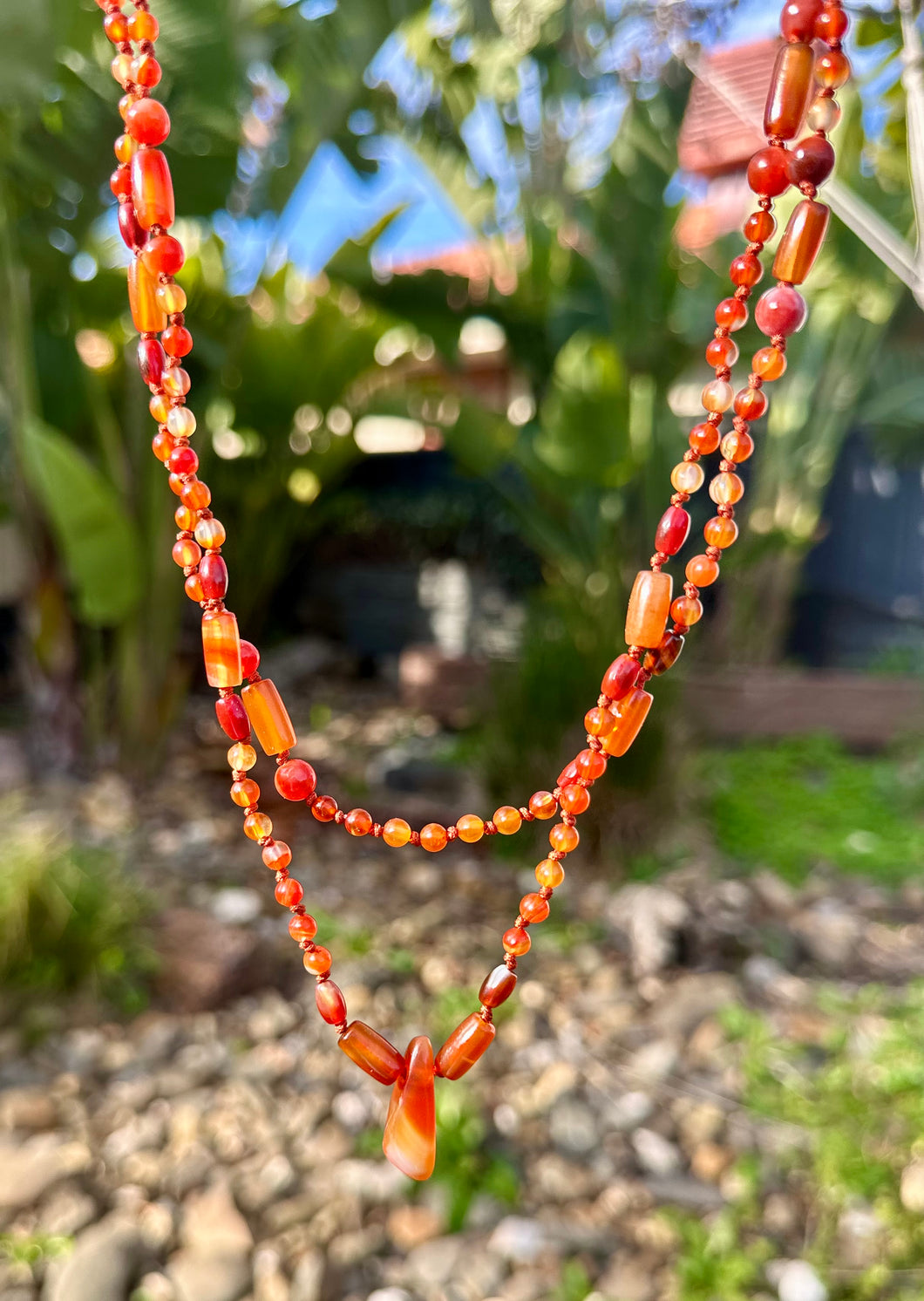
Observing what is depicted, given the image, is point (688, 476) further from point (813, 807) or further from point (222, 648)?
point (813, 807)

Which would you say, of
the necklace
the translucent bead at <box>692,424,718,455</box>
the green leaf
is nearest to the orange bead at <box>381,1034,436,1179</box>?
the necklace

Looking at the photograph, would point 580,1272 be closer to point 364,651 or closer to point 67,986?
point 67,986

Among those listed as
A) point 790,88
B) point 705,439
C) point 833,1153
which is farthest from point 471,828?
point 833,1153

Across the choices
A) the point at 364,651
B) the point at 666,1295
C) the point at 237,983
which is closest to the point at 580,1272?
the point at 666,1295

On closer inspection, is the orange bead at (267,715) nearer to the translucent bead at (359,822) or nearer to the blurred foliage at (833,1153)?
the translucent bead at (359,822)

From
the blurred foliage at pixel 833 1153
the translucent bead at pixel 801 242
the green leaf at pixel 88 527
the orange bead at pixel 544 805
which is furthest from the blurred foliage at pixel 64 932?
the translucent bead at pixel 801 242

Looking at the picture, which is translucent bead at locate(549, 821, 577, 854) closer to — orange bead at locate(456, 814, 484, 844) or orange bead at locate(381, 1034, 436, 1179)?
orange bead at locate(456, 814, 484, 844)
